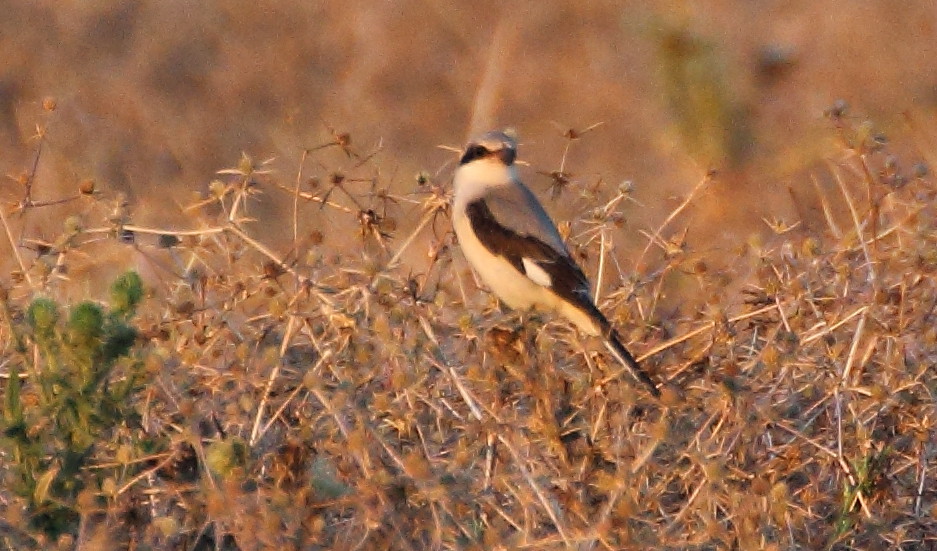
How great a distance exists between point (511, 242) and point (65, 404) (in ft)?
5.59

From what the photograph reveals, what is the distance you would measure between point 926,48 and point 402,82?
3.79 m

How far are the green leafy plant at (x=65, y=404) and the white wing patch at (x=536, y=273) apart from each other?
148cm

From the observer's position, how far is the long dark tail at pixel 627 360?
3.58 meters

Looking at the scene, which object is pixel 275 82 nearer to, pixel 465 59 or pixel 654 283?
pixel 465 59

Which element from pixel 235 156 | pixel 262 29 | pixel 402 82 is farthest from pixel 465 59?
pixel 235 156

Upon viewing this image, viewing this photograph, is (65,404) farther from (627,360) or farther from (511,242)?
(511,242)

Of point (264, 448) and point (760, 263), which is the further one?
point (760, 263)

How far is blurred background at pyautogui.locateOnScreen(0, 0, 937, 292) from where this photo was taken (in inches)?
367

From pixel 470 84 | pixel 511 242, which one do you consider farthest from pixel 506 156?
pixel 470 84

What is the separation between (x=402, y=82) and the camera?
11.5 m

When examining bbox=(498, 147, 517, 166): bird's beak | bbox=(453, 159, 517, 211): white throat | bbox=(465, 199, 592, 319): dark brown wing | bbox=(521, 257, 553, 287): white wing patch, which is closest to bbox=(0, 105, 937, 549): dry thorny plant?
bbox=(465, 199, 592, 319): dark brown wing

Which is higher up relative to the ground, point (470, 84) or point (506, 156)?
point (506, 156)

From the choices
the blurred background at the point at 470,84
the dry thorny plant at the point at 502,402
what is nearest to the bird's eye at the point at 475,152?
the dry thorny plant at the point at 502,402

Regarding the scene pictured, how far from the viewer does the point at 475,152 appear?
4.93m
